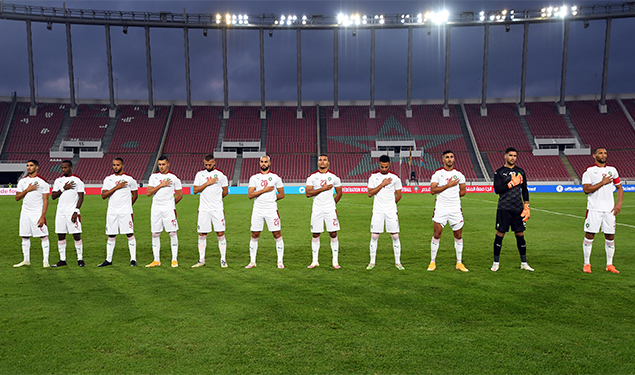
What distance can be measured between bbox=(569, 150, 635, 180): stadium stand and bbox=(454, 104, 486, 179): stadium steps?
398 inches

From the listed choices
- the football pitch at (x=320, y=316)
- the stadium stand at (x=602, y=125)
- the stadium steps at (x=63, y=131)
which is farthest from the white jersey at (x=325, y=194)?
the stadium stand at (x=602, y=125)

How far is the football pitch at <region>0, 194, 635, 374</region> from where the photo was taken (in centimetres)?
395

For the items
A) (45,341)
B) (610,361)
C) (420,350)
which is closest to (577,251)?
(610,361)

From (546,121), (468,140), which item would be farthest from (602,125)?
(468,140)

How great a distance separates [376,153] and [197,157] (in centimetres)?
2270

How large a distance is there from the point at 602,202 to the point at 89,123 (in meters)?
57.3

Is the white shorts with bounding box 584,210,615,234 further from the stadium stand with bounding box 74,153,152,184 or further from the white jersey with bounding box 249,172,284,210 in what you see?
the stadium stand with bounding box 74,153,152,184

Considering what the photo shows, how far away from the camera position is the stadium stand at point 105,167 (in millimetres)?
43713

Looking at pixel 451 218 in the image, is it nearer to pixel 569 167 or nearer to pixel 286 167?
pixel 286 167

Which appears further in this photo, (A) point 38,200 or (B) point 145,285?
(A) point 38,200

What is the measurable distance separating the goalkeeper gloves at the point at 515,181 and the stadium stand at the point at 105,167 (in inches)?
1703

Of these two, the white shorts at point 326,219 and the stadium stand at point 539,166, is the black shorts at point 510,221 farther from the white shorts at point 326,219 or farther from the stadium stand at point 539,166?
the stadium stand at point 539,166

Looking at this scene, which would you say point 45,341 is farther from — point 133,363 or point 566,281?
point 566,281

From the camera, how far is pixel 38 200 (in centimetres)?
827
